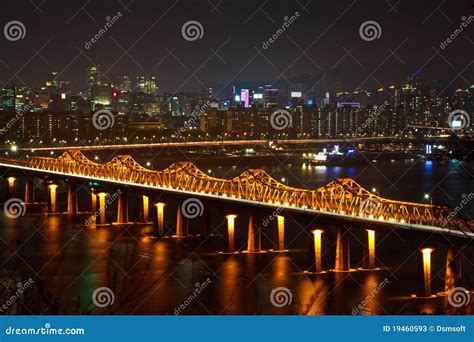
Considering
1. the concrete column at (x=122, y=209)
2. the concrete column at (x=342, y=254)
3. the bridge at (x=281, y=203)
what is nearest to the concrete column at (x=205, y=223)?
the bridge at (x=281, y=203)

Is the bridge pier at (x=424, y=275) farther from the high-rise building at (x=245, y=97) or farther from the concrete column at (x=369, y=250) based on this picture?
the high-rise building at (x=245, y=97)

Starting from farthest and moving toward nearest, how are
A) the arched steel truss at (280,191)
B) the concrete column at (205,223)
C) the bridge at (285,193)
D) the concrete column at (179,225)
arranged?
the concrete column at (179,225) → the concrete column at (205,223) → the arched steel truss at (280,191) → the bridge at (285,193)

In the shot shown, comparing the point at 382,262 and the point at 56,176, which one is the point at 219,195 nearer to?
the point at 382,262

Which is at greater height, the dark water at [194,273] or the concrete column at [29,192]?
the concrete column at [29,192]

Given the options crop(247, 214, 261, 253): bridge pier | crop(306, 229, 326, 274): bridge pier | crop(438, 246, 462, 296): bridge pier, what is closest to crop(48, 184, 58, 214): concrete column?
crop(247, 214, 261, 253): bridge pier

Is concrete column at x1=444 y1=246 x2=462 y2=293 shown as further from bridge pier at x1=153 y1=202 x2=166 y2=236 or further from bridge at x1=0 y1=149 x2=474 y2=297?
bridge pier at x1=153 y1=202 x2=166 y2=236

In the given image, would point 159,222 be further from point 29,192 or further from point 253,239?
point 29,192

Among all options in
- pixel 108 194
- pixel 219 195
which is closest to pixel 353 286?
pixel 219 195
